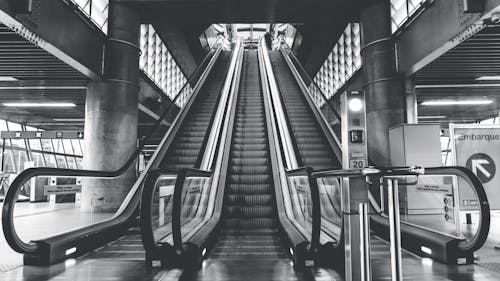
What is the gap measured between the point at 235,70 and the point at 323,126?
22.9ft

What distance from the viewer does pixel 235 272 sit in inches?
153

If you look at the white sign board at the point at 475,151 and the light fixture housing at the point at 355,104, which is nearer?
the light fixture housing at the point at 355,104

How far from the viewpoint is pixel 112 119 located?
28.2 ft

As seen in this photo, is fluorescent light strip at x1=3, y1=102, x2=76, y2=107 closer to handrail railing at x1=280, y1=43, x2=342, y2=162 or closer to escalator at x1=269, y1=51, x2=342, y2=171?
escalator at x1=269, y1=51, x2=342, y2=171

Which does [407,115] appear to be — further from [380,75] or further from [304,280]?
[304,280]

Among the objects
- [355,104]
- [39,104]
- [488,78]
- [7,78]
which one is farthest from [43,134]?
[488,78]

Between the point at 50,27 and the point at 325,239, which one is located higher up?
the point at 50,27

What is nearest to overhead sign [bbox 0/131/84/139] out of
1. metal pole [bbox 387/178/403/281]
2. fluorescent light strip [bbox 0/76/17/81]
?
fluorescent light strip [bbox 0/76/17/81]

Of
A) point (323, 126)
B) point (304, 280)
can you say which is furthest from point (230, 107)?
point (304, 280)

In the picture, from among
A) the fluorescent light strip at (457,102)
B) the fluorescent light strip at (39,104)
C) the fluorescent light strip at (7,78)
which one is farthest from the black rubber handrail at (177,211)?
the fluorescent light strip at (457,102)

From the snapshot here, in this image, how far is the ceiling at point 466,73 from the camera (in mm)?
6859

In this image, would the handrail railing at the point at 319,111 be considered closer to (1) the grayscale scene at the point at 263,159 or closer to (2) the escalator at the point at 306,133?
(1) the grayscale scene at the point at 263,159

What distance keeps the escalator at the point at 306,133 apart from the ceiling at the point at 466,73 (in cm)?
287

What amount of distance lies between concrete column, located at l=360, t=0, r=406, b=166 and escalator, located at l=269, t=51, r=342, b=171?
126cm
